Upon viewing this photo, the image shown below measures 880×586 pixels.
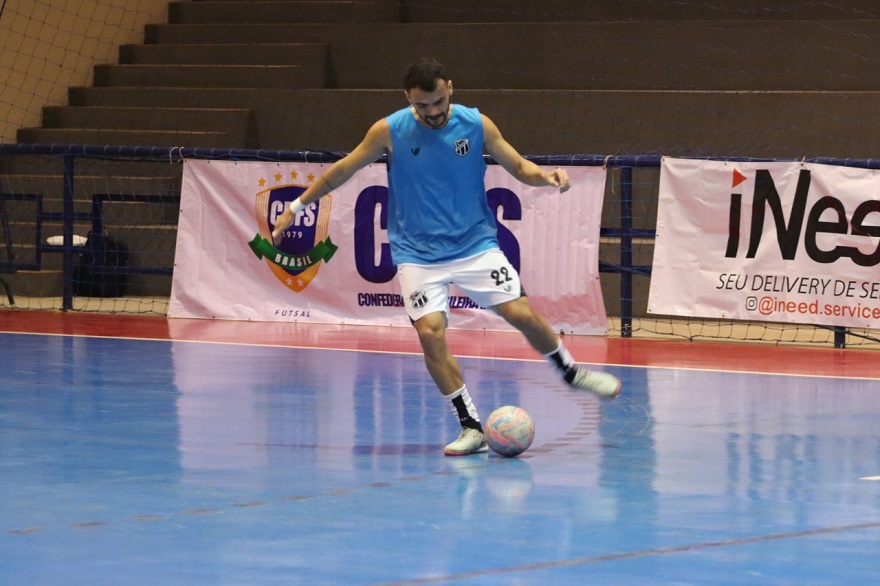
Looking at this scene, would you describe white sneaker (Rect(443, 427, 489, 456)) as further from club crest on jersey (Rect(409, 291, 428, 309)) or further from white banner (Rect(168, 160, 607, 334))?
white banner (Rect(168, 160, 607, 334))

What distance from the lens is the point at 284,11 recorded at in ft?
63.9

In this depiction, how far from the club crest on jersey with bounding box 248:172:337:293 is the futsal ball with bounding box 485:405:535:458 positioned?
22.6 feet

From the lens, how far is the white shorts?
7.09 metres

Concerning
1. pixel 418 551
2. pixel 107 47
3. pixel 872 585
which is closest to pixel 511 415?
pixel 418 551

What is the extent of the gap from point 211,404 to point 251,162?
5.65 meters

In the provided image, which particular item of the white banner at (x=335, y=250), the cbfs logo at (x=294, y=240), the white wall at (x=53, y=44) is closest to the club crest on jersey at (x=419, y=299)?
the white banner at (x=335, y=250)

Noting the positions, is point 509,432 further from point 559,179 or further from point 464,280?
point 559,179

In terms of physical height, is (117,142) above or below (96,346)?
above

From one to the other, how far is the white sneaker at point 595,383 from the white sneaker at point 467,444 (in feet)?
2.07

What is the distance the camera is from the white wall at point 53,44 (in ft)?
60.8

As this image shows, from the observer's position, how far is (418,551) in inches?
195

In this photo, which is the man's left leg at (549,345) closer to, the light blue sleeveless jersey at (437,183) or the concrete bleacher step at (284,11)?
the light blue sleeveless jersey at (437,183)

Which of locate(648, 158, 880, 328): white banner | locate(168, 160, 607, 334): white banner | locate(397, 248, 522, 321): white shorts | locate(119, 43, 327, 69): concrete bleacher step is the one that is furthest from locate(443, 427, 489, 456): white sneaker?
locate(119, 43, 327, 69): concrete bleacher step

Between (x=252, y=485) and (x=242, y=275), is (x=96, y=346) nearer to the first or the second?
(x=242, y=275)
